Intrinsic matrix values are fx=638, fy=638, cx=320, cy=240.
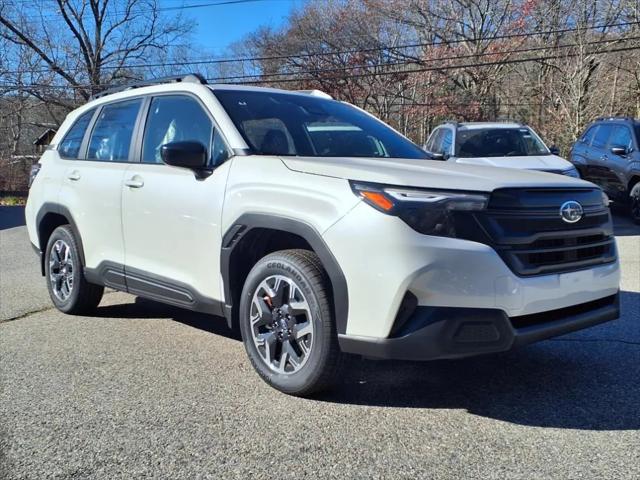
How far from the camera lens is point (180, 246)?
424 cm

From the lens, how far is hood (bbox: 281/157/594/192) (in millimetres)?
3207

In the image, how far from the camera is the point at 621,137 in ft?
39.4

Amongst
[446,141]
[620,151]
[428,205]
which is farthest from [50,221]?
[620,151]

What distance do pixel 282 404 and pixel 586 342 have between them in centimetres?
244

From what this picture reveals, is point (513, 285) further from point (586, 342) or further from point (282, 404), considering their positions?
point (586, 342)

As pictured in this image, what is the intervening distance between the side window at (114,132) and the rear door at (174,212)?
8.5 inches

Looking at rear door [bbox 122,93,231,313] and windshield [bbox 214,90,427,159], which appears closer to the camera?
rear door [bbox 122,93,231,313]

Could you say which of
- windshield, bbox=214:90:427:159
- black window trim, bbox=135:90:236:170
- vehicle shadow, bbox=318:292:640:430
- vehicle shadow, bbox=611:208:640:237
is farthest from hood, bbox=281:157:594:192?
vehicle shadow, bbox=611:208:640:237

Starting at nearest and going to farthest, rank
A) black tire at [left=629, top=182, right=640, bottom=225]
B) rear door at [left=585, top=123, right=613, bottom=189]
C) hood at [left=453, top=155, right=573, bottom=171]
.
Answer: hood at [left=453, top=155, right=573, bottom=171]
black tire at [left=629, top=182, right=640, bottom=225]
rear door at [left=585, top=123, right=613, bottom=189]

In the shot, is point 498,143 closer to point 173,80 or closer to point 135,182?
point 173,80

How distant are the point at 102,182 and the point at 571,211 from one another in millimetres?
3436

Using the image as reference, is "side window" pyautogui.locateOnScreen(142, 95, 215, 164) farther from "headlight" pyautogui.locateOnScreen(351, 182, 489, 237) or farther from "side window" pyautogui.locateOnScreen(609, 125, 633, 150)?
"side window" pyautogui.locateOnScreen(609, 125, 633, 150)

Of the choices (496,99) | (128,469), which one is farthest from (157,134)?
(496,99)

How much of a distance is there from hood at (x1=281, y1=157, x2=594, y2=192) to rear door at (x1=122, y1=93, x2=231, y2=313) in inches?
26.1
